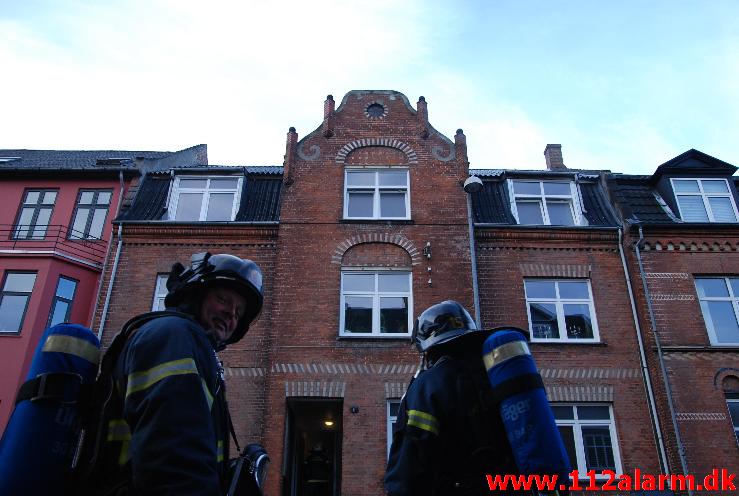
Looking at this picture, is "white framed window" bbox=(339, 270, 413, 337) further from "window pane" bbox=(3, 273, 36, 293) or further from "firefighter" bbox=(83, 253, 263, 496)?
"firefighter" bbox=(83, 253, 263, 496)

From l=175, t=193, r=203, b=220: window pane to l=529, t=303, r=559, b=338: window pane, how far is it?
9.63 metres

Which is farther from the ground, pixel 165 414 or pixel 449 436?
pixel 449 436

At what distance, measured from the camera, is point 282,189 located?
50.2ft

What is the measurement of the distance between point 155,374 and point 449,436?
226 cm

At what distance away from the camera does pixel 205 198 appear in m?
15.7

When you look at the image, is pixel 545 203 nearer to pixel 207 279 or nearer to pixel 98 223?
pixel 98 223

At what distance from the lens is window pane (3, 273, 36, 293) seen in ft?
50.2

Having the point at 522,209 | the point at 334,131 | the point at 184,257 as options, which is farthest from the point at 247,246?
the point at 522,209

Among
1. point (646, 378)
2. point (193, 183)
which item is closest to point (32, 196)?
point (193, 183)

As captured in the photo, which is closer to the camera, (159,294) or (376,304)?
(376,304)

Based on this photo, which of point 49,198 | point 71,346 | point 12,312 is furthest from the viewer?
point 49,198

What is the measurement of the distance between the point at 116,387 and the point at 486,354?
2.47 metres

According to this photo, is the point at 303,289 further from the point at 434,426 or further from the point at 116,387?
the point at 116,387

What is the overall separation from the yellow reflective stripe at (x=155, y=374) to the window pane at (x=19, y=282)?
15.5 m
